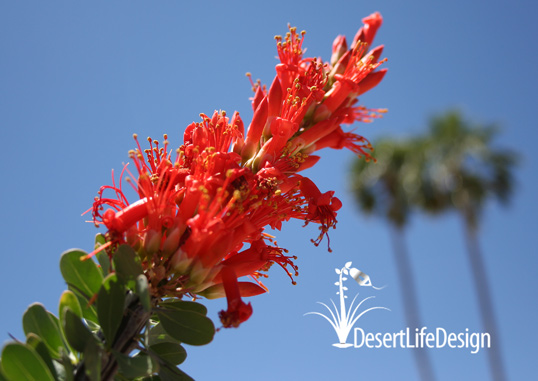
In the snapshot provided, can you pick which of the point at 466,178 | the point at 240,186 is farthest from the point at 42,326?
the point at 466,178

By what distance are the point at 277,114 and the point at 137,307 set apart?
841 millimetres

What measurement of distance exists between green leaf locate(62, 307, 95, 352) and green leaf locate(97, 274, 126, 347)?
5 centimetres

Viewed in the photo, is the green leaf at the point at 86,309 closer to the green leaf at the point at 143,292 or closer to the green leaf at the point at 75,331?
the green leaf at the point at 75,331

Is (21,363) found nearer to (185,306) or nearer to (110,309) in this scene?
(110,309)

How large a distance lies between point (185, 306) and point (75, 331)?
1.14ft

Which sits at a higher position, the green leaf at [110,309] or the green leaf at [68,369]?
the green leaf at [110,309]

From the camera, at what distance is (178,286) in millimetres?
1611

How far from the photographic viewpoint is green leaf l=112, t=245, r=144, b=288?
1429 millimetres

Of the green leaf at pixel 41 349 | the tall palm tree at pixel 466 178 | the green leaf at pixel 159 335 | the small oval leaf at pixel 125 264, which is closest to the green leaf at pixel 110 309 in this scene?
the small oval leaf at pixel 125 264

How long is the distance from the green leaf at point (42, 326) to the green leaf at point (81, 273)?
0.38 feet

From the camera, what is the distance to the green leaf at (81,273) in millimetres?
1555

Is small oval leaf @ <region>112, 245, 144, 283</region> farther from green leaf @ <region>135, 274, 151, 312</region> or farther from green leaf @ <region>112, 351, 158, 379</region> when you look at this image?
green leaf @ <region>112, 351, 158, 379</region>

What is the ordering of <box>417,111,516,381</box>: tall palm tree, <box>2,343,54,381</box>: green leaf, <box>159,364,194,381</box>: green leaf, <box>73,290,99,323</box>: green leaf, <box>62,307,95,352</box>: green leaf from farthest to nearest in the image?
<box>417,111,516,381</box>: tall palm tree, <box>73,290,99,323</box>: green leaf, <box>159,364,194,381</box>: green leaf, <box>62,307,95,352</box>: green leaf, <box>2,343,54,381</box>: green leaf

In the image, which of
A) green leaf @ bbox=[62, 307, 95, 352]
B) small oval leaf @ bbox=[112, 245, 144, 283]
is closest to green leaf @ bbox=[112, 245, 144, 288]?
small oval leaf @ bbox=[112, 245, 144, 283]
